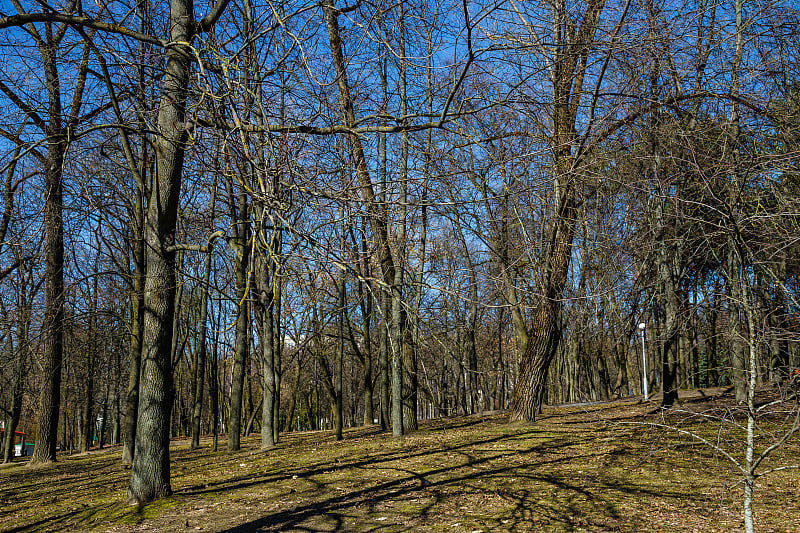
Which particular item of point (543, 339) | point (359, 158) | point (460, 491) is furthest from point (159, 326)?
point (543, 339)

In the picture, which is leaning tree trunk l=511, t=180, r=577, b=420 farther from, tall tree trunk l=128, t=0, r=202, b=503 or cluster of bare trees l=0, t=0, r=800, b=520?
tall tree trunk l=128, t=0, r=202, b=503

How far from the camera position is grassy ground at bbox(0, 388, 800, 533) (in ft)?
20.2

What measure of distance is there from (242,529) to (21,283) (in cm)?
1722

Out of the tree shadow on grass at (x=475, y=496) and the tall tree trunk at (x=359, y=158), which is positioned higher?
the tall tree trunk at (x=359, y=158)

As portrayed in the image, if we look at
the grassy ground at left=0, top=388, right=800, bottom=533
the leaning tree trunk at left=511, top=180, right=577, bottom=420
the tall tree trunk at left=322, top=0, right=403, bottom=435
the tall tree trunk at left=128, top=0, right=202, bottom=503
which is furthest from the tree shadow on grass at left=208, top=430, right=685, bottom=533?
the leaning tree trunk at left=511, top=180, right=577, bottom=420

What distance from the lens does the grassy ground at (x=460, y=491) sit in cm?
614

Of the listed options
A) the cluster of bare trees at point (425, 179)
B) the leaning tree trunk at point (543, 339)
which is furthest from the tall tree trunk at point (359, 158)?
the leaning tree trunk at point (543, 339)

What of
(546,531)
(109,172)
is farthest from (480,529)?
(109,172)

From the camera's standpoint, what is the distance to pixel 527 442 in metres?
9.84

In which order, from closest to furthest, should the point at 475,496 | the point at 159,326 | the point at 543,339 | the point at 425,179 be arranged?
the point at 425,179, the point at 475,496, the point at 159,326, the point at 543,339

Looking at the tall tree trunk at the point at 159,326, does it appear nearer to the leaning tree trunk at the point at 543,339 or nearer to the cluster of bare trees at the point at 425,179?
the cluster of bare trees at the point at 425,179

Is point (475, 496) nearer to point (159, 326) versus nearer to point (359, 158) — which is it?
point (359, 158)

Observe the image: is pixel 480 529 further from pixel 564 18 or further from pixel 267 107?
pixel 564 18

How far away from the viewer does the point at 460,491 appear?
7.38 metres
